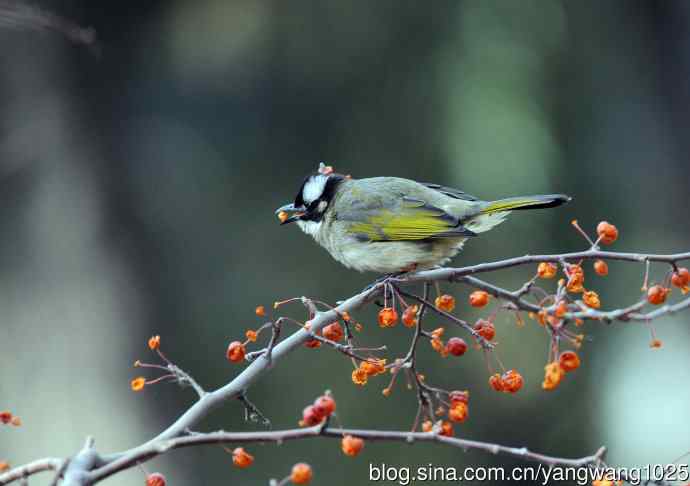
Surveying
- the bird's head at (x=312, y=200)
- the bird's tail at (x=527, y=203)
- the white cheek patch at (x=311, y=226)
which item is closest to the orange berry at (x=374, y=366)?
the bird's tail at (x=527, y=203)

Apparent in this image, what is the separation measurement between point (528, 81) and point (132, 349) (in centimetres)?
326

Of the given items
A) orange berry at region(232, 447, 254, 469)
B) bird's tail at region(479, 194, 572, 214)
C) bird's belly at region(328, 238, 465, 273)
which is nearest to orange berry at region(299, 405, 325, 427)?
orange berry at region(232, 447, 254, 469)

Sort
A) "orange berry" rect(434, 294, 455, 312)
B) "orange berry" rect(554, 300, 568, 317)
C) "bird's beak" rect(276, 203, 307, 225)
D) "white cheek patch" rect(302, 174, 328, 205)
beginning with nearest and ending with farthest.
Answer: "orange berry" rect(554, 300, 568, 317) < "orange berry" rect(434, 294, 455, 312) < "white cheek patch" rect(302, 174, 328, 205) < "bird's beak" rect(276, 203, 307, 225)

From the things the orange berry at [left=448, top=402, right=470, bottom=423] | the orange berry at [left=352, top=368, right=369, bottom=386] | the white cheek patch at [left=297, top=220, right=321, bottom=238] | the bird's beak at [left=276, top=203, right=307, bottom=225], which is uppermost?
the bird's beak at [left=276, top=203, right=307, bottom=225]

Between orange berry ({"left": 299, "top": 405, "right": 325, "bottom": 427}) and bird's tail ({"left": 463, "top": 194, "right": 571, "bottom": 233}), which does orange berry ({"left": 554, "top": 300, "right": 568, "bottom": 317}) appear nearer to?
orange berry ({"left": 299, "top": 405, "right": 325, "bottom": 427})

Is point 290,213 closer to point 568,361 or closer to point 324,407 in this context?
point 568,361

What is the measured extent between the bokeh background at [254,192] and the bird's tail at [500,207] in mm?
2089

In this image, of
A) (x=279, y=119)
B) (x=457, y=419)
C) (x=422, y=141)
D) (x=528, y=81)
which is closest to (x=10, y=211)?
(x=279, y=119)

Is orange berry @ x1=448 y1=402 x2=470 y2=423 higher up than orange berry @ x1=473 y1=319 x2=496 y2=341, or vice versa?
orange berry @ x1=473 y1=319 x2=496 y2=341

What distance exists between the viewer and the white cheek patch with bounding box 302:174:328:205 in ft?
12.8

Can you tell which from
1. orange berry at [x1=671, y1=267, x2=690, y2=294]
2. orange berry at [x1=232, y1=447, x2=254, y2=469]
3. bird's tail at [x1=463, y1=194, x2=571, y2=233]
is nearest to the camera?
orange berry at [x1=232, y1=447, x2=254, y2=469]

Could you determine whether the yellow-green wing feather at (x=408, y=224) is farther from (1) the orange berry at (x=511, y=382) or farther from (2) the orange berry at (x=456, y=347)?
(1) the orange berry at (x=511, y=382)

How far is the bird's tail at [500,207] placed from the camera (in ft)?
10.2

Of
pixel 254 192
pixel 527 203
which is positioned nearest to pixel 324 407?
pixel 527 203
